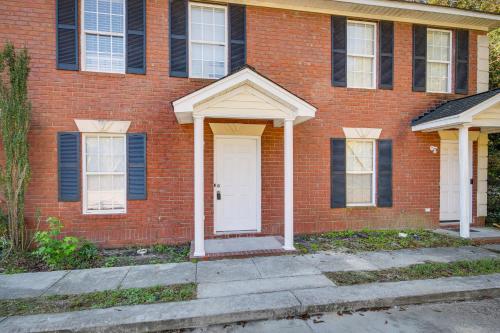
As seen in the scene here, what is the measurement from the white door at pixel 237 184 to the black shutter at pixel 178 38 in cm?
189

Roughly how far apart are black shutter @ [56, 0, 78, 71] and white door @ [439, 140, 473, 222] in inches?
397

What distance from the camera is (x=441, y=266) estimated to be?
4883 mm

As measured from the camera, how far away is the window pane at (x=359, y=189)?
7.30m

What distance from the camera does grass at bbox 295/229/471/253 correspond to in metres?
6.02

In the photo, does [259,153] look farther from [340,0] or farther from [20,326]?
[20,326]

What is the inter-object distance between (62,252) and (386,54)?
9294mm

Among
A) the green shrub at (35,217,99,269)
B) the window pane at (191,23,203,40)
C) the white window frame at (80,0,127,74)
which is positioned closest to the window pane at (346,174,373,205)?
the window pane at (191,23,203,40)

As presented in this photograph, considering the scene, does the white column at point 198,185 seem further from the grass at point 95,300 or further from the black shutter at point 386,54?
the black shutter at point 386,54

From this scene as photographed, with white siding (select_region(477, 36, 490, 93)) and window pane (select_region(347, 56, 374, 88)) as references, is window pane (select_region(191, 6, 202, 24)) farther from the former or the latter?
white siding (select_region(477, 36, 490, 93))

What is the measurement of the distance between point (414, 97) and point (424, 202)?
10.0 feet

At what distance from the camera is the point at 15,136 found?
5215 mm

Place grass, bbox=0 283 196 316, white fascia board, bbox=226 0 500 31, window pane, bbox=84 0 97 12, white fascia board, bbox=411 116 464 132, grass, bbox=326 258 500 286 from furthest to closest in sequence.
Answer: white fascia board, bbox=226 0 500 31, white fascia board, bbox=411 116 464 132, window pane, bbox=84 0 97 12, grass, bbox=326 258 500 286, grass, bbox=0 283 196 316

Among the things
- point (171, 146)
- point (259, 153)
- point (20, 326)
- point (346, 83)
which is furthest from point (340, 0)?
Result: point (20, 326)

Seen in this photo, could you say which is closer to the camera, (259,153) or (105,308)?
(105,308)
